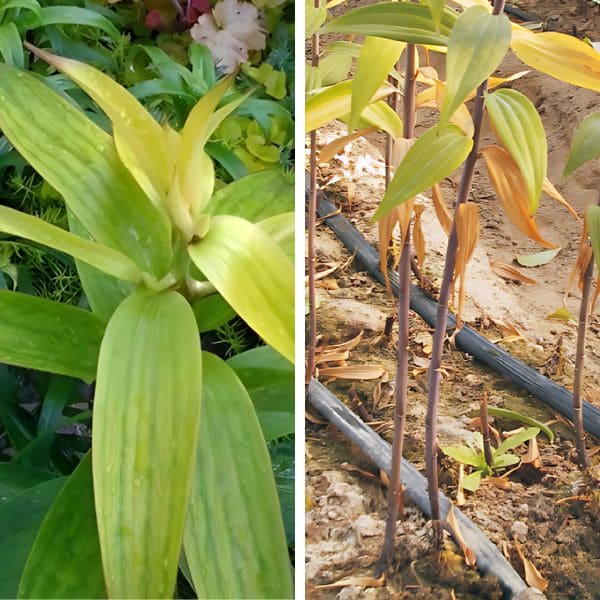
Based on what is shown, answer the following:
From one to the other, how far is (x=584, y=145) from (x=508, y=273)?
161 mm

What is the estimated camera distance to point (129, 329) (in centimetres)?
57

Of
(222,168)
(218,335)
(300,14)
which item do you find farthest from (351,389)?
(300,14)

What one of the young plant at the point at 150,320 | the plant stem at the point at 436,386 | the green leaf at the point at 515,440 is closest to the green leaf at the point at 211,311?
the young plant at the point at 150,320

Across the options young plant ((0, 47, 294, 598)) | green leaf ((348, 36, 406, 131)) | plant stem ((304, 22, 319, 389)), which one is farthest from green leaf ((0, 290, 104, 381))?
green leaf ((348, 36, 406, 131))

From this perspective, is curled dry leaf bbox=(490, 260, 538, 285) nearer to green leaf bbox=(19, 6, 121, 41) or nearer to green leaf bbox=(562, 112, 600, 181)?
green leaf bbox=(562, 112, 600, 181)

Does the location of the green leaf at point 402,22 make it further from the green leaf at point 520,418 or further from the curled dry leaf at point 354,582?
the curled dry leaf at point 354,582

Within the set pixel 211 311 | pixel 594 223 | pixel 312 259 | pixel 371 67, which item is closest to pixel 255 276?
pixel 211 311

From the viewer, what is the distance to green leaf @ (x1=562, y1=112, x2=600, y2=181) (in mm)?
748

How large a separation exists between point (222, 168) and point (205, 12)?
18 cm

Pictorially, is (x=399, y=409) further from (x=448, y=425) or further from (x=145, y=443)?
(x=145, y=443)

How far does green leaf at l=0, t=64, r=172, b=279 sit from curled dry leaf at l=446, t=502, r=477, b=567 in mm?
439

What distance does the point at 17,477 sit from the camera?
2.30ft

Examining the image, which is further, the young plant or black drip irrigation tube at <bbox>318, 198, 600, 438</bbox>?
black drip irrigation tube at <bbox>318, 198, 600, 438</bbox>

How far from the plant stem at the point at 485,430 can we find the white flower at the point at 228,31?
482 millimetres
